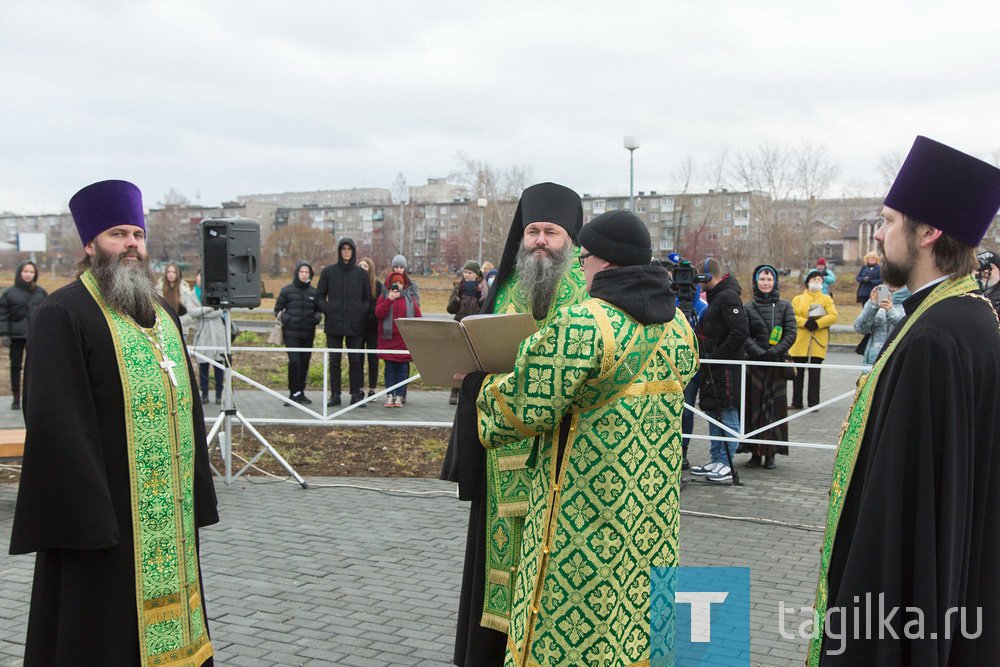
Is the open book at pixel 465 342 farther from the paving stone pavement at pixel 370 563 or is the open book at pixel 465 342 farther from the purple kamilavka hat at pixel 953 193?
the paving stone pavement at pixel 370 563

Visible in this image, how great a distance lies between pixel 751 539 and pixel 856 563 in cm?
430

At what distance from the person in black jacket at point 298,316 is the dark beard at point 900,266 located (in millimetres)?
10231

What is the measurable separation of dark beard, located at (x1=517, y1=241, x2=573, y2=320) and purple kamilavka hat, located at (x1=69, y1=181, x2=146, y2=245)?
5.54 feet

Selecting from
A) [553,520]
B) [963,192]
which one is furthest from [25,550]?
[963,192]

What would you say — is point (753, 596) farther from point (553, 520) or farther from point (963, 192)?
point (963, 192)

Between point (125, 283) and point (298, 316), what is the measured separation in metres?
8.90

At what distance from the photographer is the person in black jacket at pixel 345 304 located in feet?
40.3

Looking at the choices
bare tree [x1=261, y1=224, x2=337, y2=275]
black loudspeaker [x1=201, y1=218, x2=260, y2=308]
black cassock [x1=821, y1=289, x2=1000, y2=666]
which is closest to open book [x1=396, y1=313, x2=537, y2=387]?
black cassock [x1=821, y1=289, x2=1000, y2=666]

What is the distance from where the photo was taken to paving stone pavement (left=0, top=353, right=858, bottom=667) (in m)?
4.54

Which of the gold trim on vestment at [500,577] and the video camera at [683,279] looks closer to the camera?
the gold trim on vestment at [500,577]

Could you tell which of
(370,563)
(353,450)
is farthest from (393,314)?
(370,563)

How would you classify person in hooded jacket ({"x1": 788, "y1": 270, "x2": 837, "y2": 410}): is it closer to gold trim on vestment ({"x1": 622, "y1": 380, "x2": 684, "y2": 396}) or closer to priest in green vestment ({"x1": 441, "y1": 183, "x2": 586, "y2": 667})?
priest in green vestment ({"x1": 441, "y1": 183, "x2": 586, "y2": 667})

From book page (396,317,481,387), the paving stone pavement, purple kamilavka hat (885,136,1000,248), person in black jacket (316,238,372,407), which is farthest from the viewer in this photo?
person in black jacket (316,238,372,407)

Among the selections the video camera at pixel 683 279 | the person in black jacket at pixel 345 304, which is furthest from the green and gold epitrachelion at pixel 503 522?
the person in black jacket at pixel 345 304
